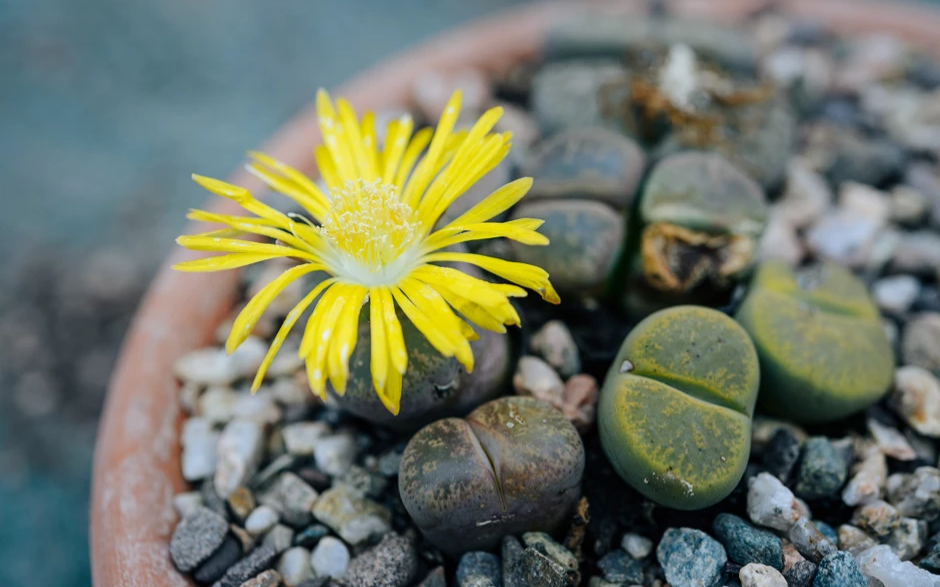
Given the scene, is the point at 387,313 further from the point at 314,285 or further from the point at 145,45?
the point at 145,45

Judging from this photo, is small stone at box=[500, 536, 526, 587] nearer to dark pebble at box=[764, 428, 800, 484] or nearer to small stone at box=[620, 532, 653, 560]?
small stone at box=[620, 532, 653, 560]

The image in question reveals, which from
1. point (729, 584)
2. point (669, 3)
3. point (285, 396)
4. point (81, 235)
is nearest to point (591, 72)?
point (669, 3)

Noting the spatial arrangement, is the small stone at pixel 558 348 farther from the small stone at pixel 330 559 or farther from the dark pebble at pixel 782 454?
the small stone at pixel 330 559

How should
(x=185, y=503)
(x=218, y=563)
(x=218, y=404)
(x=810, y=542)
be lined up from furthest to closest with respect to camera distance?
(x=218, y=404)
(x=185, y=503)
(x=218, y=563)
(x=810, y=542)

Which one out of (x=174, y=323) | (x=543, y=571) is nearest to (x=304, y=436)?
(x=174, y=323)

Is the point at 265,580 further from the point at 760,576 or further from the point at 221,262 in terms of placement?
the point at 760,576

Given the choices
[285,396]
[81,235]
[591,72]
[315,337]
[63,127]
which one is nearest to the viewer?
[315,337]
